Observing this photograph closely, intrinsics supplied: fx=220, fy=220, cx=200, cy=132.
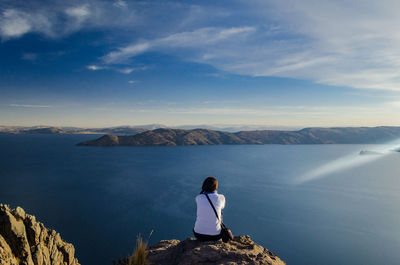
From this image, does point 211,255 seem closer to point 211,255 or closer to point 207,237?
point 211,255

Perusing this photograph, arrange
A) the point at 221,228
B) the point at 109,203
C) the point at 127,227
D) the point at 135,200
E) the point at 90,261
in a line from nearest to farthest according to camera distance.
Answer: the point at 221,228 → the point at 90,261 → the point at 127,227 → the point at 109,203 → the point at 135,200

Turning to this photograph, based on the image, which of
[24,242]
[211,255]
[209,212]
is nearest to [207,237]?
[211,255]

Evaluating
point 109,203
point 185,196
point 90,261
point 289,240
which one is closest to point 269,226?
point 289,240

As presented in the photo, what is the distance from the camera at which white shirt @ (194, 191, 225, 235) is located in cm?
550

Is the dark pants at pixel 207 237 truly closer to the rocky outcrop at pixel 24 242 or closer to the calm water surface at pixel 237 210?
the rocky outcrop at pixel 24 242

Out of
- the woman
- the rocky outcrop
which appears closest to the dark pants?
the woman

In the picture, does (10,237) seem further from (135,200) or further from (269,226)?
(135,200)

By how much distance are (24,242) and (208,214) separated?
4670 mm

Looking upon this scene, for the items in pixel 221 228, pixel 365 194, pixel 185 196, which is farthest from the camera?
pixel 365 194

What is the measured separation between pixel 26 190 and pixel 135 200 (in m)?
25.6

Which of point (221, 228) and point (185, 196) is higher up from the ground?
point (221, 228)

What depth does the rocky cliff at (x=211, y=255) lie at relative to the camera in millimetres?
4992

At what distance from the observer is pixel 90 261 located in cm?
2180

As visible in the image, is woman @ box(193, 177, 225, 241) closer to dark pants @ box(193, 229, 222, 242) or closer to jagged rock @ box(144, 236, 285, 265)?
dark pants @ box(193, 229, 222, 242)
